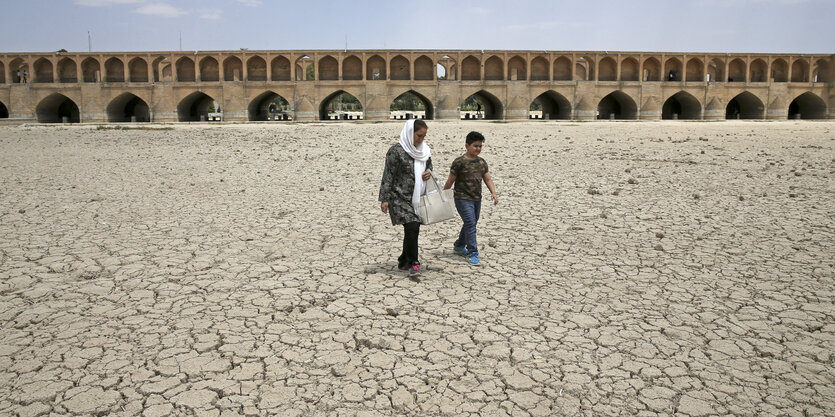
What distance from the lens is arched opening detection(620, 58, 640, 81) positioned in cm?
3491

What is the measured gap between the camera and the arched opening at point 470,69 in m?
33.9

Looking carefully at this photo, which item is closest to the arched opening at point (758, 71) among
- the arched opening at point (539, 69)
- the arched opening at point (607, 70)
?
the arched opening at point (607, 70)

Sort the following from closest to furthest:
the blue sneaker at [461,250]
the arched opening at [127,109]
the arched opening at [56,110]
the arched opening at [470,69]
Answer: the blue sneaker at [461,250] → the arched opening at [56,110] → the arched opening at [127,109] → the arched opening at [470,69]

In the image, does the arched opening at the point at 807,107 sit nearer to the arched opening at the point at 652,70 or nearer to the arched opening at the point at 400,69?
the arched opening at the point at 652,70

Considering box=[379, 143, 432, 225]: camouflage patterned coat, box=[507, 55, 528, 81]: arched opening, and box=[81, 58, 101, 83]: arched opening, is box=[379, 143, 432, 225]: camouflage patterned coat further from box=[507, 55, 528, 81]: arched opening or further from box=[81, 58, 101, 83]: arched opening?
box=[81, 58, 101, 83]: arched opening

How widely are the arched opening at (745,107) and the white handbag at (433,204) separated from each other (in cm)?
3697

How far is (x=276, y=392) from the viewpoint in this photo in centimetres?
269

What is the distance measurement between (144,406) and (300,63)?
33.2 meters

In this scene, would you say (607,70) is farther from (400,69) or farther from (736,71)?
(400,69)

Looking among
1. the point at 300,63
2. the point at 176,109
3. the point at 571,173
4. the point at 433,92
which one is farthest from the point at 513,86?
the point at 571,173

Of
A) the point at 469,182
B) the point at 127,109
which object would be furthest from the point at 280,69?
the point at 469,182

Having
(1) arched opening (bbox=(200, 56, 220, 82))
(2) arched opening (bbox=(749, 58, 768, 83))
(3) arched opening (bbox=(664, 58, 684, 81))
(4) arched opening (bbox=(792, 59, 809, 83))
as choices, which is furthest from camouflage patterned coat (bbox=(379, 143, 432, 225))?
(4) arched opening (bbox=(792, 59, 809, 83))

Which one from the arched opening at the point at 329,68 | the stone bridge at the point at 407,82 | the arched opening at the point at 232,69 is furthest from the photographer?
the arched opening at the point at 329,68

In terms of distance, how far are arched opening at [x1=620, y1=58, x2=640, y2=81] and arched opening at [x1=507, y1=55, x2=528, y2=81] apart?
5946 millimetres
